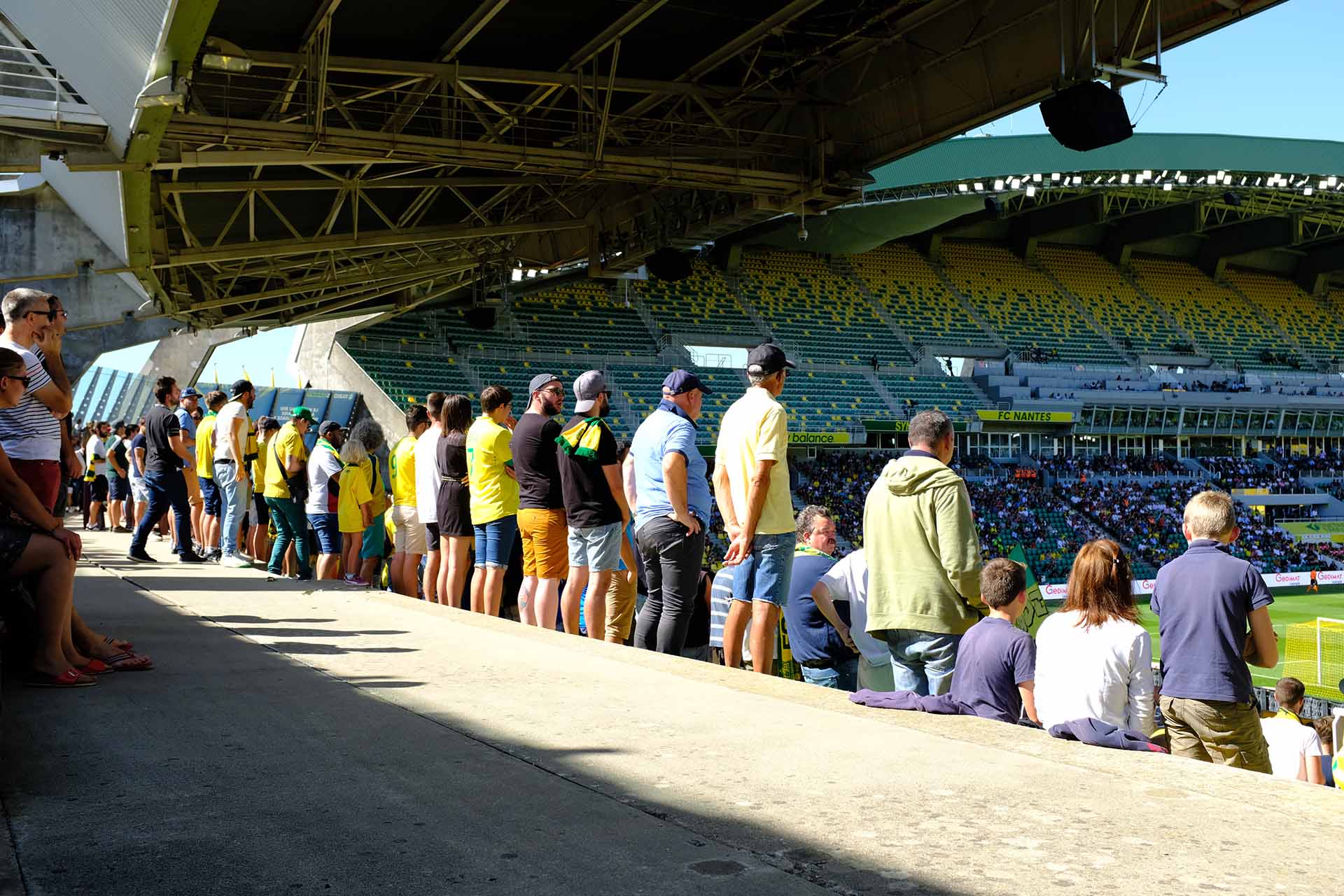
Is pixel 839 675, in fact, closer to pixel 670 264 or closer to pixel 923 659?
pixel 923 659

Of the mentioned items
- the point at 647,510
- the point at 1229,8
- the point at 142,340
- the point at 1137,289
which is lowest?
the point at 647,510

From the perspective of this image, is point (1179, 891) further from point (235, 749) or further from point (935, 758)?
point (235, 749)

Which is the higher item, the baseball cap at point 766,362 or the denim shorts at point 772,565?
→ the baseball cap at point 766,362

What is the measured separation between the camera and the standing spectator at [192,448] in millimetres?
11766

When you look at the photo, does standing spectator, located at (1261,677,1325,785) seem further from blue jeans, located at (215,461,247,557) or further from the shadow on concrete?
blue jeans, located at (215,461,247,557)

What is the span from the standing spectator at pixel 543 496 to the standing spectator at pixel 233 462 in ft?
12.5

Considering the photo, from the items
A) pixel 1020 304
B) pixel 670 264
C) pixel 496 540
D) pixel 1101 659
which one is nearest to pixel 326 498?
pixel 496 540

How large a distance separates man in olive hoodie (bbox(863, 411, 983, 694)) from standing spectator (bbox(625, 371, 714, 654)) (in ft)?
4.05

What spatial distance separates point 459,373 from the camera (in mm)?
34812

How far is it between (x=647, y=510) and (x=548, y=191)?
1253 cm

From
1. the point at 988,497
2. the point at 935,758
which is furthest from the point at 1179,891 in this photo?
the point at 988,497

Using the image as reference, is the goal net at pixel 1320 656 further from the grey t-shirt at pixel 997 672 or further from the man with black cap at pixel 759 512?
the grey t-shirt at pixel 997 672

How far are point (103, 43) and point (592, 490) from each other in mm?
4354

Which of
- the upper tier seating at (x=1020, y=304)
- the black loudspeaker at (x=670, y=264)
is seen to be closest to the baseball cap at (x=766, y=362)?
the black loudspeaker at (x=670, y=264)
